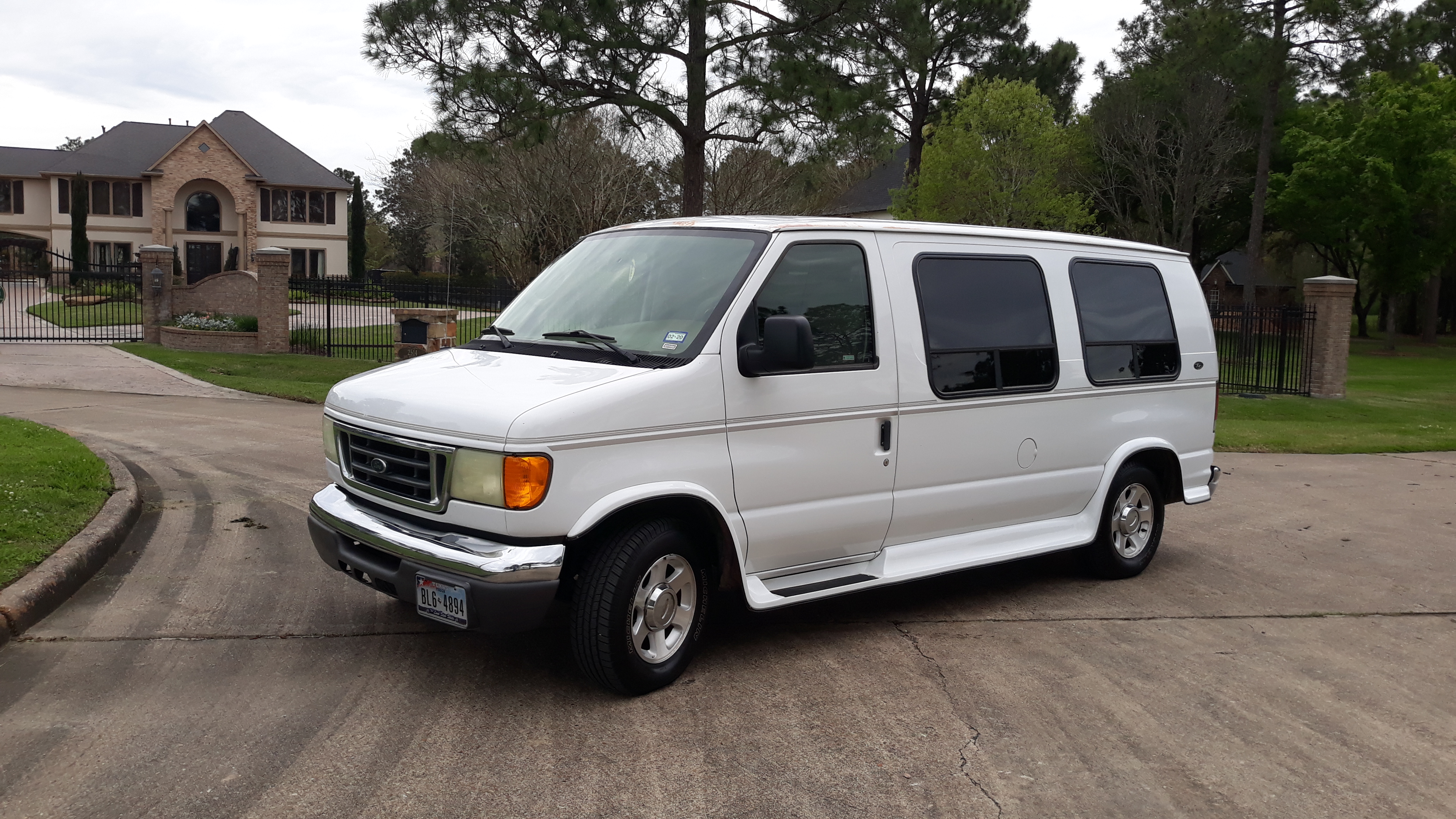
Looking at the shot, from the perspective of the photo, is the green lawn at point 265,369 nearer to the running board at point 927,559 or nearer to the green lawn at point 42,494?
the green lawn at point 42,494

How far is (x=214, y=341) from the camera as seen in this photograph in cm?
2414

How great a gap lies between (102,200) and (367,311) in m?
34.1

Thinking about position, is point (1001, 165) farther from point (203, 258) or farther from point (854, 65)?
point (203, 258)

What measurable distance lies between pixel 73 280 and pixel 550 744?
45.5 meters

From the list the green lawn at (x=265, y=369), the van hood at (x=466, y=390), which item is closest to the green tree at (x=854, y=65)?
the green lawn at (x=265, y=369)

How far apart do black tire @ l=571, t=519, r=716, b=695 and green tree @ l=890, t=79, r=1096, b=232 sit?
1236 inches

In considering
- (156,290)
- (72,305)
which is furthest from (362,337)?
(72,305)

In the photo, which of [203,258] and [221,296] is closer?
[221,296]

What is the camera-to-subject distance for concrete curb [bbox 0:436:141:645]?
18.1ft

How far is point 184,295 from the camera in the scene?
27047 millimetres

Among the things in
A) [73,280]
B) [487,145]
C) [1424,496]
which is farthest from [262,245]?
[1424,496]

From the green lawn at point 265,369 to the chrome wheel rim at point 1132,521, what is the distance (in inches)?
450

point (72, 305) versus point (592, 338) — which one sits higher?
point (592, 338)

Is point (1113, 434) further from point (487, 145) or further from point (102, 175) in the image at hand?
point (102, 175)
